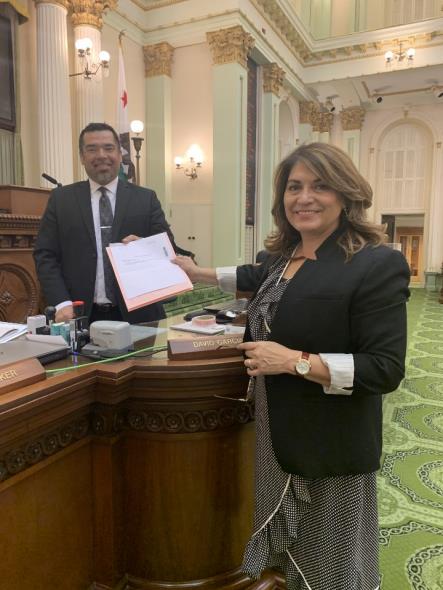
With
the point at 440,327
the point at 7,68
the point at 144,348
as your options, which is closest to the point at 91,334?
the point at 144,348

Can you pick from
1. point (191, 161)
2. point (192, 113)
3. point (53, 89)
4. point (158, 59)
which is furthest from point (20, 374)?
point (158, 59)

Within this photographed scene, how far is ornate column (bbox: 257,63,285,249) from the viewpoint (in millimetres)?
11008

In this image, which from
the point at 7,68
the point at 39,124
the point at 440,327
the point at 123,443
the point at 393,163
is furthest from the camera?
the point at 393,163

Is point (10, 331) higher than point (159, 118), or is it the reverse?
point (159, 118)

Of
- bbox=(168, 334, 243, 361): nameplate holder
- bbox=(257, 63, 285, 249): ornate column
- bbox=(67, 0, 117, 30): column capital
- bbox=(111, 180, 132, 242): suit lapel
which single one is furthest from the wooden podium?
bbox=(257, 63, 285, 249): ornate column

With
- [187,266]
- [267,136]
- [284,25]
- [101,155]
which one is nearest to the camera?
[187,266]

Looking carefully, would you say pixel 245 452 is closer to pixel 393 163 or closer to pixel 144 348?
pixel 144 348

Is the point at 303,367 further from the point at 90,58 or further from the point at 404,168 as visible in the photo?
the point at 404,168

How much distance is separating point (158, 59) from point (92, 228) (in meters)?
8.54

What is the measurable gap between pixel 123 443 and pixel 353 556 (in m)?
0.79

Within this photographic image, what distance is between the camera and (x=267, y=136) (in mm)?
11352

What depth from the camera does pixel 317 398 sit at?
125cm

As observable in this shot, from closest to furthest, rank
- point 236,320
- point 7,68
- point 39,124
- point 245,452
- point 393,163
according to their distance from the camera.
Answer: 1. point 245,452
2. point 236,320
3. point 7,68
4. point 39,124
5. point 393,163

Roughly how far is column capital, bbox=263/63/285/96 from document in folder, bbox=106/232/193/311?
10.4 metres
